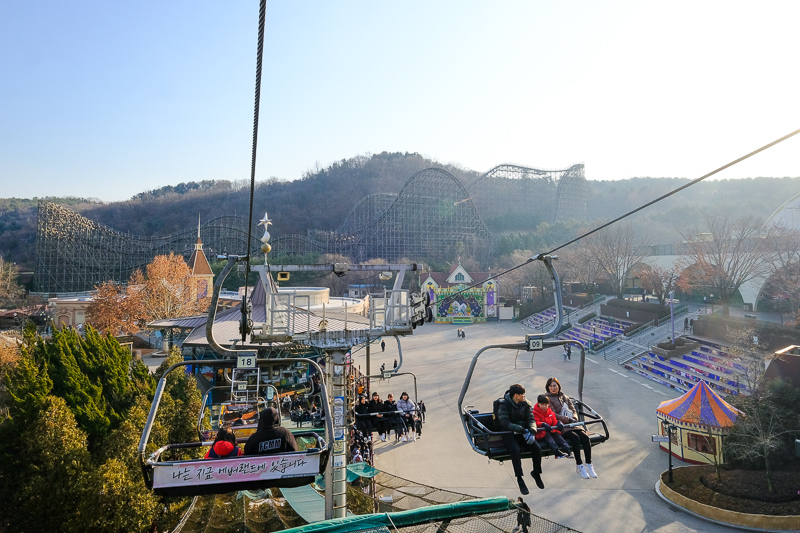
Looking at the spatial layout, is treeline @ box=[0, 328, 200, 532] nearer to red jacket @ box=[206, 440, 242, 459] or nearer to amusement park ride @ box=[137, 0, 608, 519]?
amusement park ride @ box=[137, 0, 608, 519]

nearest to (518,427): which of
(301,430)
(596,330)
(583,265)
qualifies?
(301,430)

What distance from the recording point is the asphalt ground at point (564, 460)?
9031 millimetres

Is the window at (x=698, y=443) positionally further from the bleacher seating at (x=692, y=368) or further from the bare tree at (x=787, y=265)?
the bare tree at (x=787, y=265)

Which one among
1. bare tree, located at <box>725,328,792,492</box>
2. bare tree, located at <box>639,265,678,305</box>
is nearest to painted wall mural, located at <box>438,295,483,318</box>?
bare tree, located at <box>639,265,678,305</box>

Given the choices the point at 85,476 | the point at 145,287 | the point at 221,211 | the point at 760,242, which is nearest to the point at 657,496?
the point at 85,476

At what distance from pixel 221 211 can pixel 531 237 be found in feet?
188

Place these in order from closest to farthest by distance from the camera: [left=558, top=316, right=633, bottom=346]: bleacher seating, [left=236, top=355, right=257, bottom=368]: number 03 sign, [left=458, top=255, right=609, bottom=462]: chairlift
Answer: [left=236, top=355, right=257, bottom=368]: number 03 sign → [left=458, top=255, right=609, bottom=462]: chairlift → [left=558, top=316, right=633, bottom=346]: bleacher seating

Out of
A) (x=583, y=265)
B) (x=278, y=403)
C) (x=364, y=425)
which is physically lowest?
(x=364, y=425)

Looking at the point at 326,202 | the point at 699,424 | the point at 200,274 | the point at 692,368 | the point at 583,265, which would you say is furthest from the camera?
the point at 326,202

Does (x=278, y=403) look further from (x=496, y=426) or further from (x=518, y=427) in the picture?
(x=518, y=427)

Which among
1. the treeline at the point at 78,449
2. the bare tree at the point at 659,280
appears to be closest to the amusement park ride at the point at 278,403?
the treeline at the point at 78,449

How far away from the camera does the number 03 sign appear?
14.5 ft

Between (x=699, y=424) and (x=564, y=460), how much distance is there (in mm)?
3420

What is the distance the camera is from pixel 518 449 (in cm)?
455
